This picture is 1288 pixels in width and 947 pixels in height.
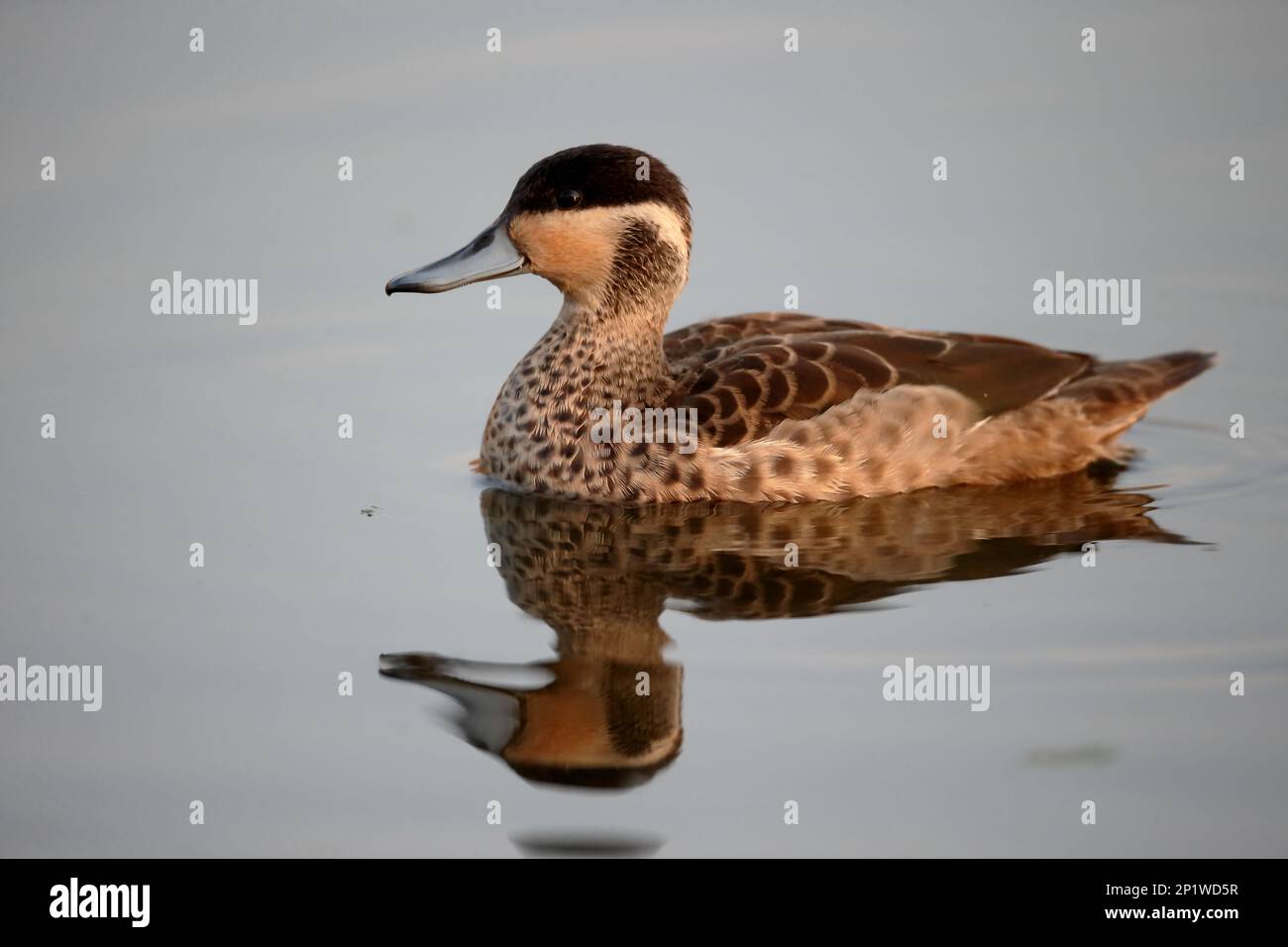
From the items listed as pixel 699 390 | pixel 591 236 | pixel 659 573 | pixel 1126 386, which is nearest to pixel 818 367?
pixel 699 390

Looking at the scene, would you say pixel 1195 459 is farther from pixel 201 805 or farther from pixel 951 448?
pixel 201 805

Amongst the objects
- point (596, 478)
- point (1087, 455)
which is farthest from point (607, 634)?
point (1087, 455)

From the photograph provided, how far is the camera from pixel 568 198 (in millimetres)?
11117

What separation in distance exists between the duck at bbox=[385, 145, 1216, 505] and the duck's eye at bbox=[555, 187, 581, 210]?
11 millimetres

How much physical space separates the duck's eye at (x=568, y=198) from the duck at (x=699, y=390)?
0.04 feet

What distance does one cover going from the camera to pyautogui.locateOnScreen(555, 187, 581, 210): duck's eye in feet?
36.4

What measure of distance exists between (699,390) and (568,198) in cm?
126

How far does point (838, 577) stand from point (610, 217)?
248 centimetres

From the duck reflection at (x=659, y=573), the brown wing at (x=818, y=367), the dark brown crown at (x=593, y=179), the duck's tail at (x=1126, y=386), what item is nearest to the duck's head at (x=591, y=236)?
the dark brown crown at (x=593, y=179)

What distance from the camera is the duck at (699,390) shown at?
1101 cm

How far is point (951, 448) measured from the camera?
11.4 metres

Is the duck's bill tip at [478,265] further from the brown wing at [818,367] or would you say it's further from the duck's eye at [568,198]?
the brown wing at [818,367]

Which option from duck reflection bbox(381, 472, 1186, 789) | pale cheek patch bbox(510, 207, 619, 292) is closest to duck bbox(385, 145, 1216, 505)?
pale cheek patch bbox(510, 207, 619, 292)

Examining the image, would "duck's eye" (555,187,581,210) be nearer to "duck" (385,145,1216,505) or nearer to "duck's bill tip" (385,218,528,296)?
"duck" (385,145,1216,505)
